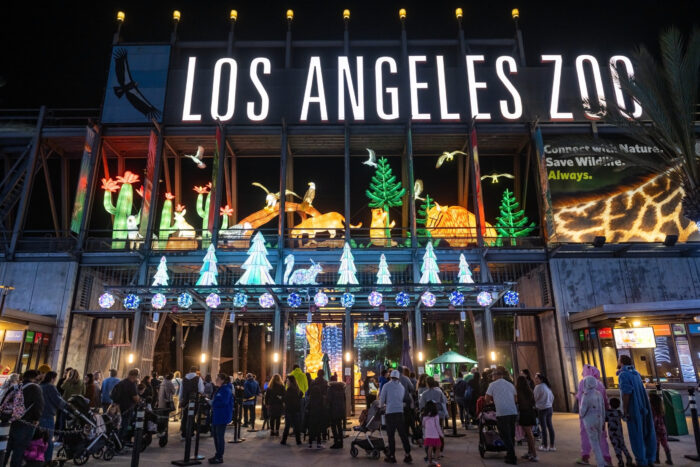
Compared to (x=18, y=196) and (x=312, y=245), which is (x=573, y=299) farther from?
(x=18, y=196)

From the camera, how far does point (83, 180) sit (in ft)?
64.5

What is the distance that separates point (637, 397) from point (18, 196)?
25.1 metres

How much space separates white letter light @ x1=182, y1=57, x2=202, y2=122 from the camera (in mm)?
21422

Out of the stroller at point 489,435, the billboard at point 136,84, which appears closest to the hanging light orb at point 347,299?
the stroller at point 489,435

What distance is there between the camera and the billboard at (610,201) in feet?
62.7

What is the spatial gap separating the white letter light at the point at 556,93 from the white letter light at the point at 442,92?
463 centimetres

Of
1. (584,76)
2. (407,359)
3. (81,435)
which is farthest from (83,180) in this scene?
(584,76)

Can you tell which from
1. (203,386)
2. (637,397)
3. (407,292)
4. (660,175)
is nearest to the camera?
(637,397)

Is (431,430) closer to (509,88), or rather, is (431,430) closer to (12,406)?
(12,406)

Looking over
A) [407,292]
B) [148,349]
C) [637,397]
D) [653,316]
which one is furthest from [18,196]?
[653,316]

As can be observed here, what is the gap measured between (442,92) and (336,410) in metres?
16.5

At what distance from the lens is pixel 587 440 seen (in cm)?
853

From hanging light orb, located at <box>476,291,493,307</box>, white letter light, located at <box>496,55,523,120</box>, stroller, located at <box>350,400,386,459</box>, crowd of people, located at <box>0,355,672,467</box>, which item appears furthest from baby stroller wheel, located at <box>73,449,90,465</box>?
white letter light, located at <box>496,55,523,120</box>

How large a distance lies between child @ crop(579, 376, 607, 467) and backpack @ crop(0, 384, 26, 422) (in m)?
9.65
